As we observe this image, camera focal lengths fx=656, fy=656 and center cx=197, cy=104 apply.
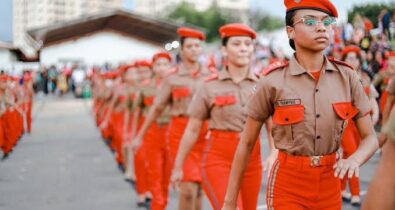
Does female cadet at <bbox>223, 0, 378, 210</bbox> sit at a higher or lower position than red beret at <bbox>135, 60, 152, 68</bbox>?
lower

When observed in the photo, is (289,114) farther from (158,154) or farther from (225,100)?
(158,154)

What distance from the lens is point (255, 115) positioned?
3553 millimetres

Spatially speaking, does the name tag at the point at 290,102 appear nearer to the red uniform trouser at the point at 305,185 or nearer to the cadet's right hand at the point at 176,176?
the red uniform trouser at the point at 305,185

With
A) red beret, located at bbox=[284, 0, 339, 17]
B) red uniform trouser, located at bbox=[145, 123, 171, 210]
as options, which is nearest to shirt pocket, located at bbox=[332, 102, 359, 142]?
red beret, located at bbox=[284, 0, 339, 17]

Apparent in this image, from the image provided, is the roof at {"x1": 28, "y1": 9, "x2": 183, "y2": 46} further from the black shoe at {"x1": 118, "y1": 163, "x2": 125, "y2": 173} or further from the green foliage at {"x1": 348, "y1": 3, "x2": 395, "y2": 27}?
the black shoe at {"x1": 118, "y1": 163, "x2": 125, "y2": 173}

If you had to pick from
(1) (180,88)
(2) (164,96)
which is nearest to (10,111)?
(2) (164,96)

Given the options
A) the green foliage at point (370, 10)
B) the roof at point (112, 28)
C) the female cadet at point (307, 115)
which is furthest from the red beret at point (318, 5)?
the roof at point (112, 28)

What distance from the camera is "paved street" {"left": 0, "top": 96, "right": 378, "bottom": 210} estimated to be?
8.77 metres

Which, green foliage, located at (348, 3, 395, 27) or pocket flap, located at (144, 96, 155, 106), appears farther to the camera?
green foliage, located at (348, 3, 395, 27)

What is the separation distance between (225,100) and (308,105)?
1.70 metres

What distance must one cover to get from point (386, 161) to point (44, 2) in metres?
185

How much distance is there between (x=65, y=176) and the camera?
11.3 metres

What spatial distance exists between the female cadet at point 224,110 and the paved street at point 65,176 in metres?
2.97

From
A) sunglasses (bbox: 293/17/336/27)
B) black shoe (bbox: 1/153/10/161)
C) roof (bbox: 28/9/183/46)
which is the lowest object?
black shoe (bbox: 1/153/10/161)
